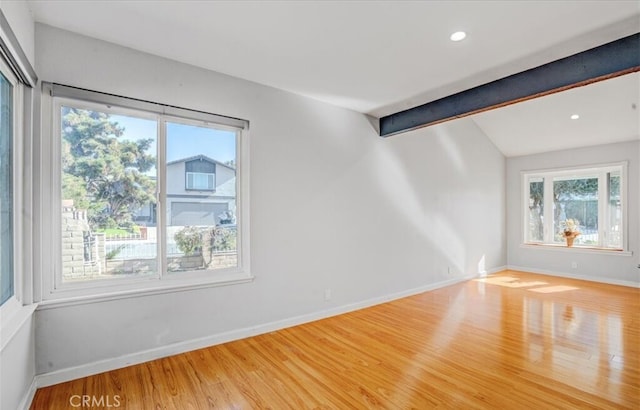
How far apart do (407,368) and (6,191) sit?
3097 millimetres

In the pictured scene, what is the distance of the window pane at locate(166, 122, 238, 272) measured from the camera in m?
2.91

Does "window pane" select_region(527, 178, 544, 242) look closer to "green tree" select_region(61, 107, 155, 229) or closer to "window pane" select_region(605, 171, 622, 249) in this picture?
"window pane" select_region(605, 171, 622, 249)

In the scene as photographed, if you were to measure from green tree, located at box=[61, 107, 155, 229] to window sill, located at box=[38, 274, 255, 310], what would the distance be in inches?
21.4

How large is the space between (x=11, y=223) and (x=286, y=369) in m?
2.19

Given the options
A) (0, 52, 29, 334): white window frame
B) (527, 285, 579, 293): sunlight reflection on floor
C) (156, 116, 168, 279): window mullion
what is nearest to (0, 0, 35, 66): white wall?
(0, 52, 29, 334): white window frame

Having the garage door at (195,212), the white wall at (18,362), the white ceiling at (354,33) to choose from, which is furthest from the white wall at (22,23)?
the white wall at (18,362)

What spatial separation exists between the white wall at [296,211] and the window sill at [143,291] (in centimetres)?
6

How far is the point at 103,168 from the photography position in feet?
8.41

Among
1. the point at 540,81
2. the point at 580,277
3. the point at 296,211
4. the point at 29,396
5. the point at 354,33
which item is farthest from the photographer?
the point at 580,277

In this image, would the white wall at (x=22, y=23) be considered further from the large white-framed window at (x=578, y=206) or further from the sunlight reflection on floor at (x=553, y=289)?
the large white-framed window at (x=578, y=206)

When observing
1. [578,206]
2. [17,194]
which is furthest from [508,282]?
[17,194]

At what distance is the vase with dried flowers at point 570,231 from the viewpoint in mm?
5953

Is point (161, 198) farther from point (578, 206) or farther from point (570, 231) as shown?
point (578, 206)

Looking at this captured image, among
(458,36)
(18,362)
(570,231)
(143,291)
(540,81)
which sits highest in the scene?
(458,36)
